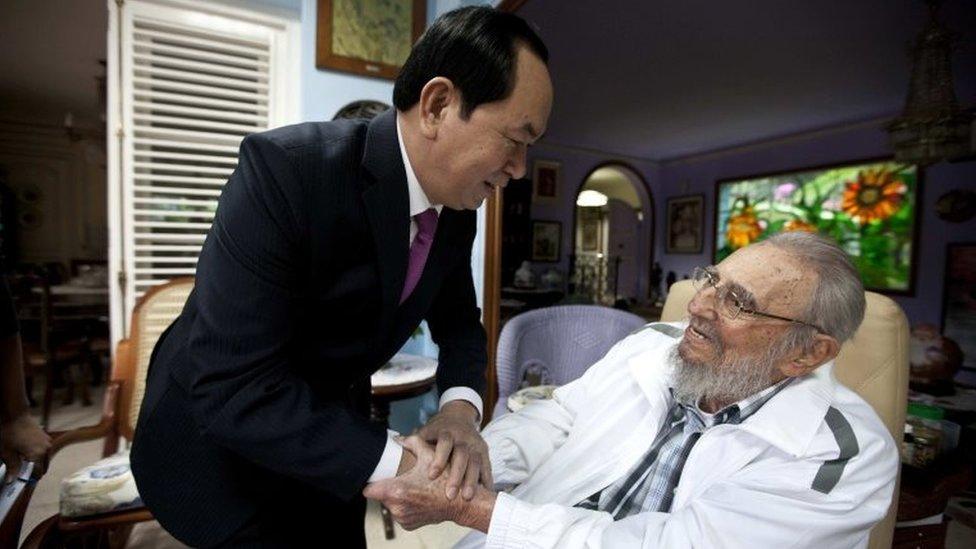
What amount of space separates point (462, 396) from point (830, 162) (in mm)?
7144

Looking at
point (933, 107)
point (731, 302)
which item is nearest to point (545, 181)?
point (933, 107)

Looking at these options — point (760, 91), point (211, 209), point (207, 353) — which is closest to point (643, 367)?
point (207, 353)

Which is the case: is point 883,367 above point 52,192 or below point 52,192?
below

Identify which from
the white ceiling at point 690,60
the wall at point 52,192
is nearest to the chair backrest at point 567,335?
the white ceiling at point 690,60

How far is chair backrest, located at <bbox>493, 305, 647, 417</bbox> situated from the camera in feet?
8.59

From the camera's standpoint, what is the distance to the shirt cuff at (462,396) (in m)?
1.17

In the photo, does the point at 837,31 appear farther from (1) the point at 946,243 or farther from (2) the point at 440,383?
(2) the point at 440,383

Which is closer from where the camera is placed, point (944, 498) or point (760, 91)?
point (944, 498)

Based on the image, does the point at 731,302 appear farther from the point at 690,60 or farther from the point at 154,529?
the point at 690,60

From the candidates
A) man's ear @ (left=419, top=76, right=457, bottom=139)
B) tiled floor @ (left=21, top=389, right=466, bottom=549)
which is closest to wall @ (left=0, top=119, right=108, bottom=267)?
tiled floor @ (left=21, top=389, right=466, bottom=549)

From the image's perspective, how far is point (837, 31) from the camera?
361 centimetres

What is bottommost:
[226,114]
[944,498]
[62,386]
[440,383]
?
[62,386]

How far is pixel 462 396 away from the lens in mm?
1179

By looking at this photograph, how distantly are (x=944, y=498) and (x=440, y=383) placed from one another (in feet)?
5.61
